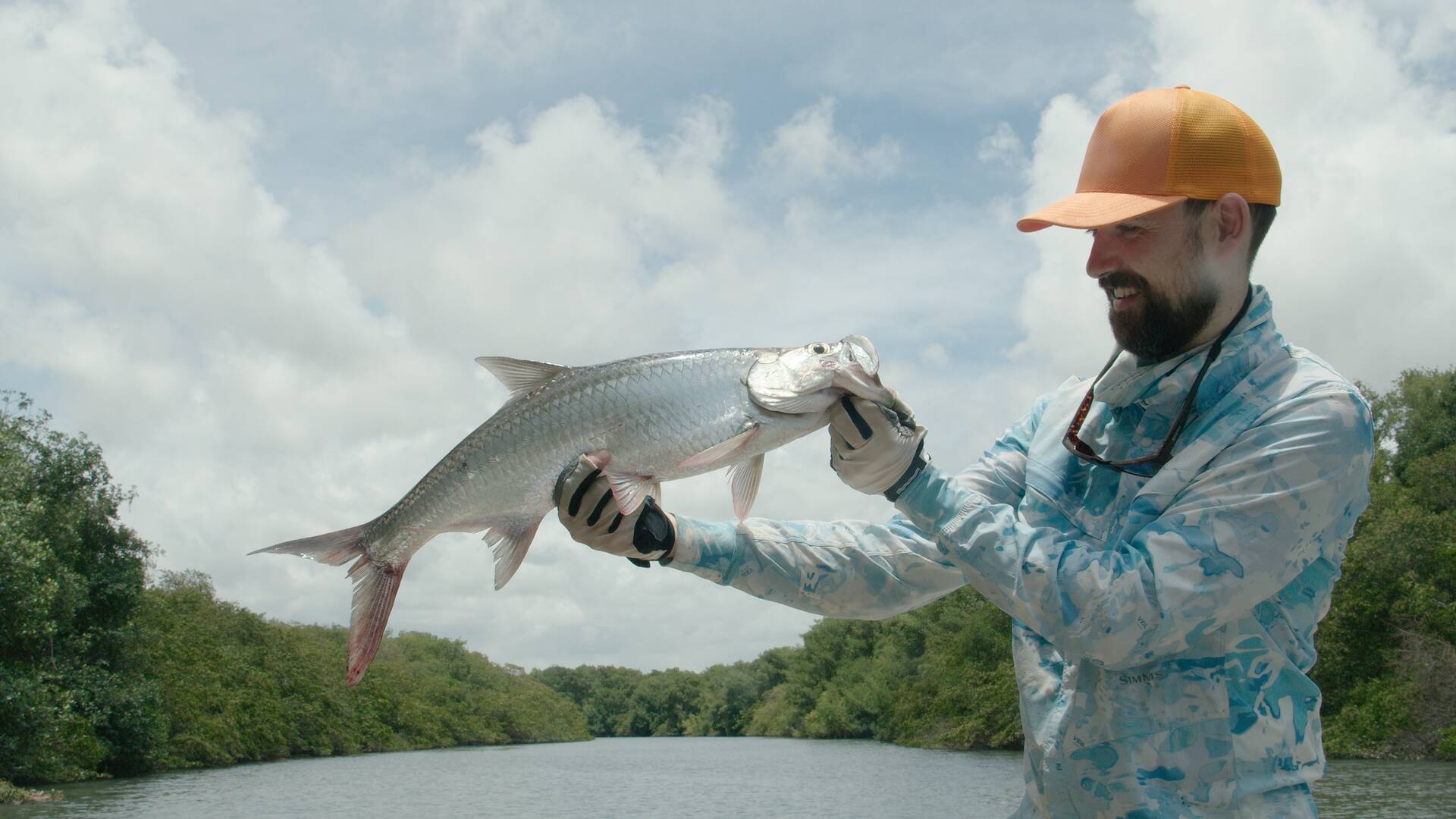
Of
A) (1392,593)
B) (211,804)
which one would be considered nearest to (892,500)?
(211,804)

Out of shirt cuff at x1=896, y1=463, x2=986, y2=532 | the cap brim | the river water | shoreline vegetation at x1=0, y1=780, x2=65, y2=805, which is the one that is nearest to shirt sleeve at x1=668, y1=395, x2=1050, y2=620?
shirt cuff at x1=896, y1=463, x2=986, y2=532

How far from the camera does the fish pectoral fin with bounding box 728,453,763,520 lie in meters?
3.66

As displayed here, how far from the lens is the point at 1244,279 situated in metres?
3.06

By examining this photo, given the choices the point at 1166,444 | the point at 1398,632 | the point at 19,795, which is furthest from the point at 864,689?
the point at 1166,444

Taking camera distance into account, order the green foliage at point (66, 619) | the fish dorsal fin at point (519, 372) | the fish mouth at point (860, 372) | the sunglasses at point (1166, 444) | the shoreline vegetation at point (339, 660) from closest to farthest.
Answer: the sunglasses at point (1166, 444) → the fish mouth at point (860, 372) → the fish dorsal fin at point (519, 372) → the green foliage at point (66, 619) → the shoreline vegetation at point (339, 660)

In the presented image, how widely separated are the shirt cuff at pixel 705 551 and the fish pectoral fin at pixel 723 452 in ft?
0.66

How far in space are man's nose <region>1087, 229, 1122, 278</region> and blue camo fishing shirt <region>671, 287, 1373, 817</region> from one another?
29 cm

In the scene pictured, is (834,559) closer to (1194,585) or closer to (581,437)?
(581,437)

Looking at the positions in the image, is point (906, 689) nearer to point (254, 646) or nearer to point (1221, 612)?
point (254, 646)

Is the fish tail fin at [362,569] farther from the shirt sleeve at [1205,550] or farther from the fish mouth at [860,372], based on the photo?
the shirt sleeve at [1205,550]

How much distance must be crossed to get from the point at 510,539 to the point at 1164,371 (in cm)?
215

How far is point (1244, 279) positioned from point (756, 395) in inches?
57.3

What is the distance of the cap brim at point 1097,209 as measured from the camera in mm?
2912

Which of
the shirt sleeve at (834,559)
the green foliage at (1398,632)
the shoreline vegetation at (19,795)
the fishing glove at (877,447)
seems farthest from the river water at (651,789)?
the fishing glove at (877,447)
